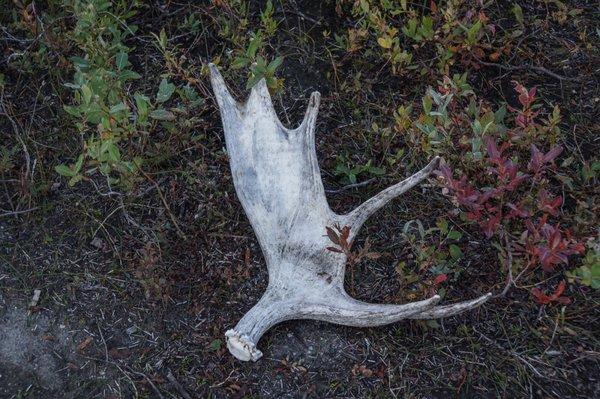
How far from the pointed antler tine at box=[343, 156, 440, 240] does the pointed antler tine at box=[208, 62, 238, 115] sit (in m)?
0.78

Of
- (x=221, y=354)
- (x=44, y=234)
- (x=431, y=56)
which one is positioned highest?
(x=431, y=56)

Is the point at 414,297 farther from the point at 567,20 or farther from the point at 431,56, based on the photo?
the point at 567,20

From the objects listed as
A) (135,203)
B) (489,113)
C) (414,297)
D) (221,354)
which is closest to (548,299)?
(414,297)

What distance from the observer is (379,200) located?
10.5ft

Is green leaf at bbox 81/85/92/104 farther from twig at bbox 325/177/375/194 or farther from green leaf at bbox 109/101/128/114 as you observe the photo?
twig at bbox 325/177/375/194

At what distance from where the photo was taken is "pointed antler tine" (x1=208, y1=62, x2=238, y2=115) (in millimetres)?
3466

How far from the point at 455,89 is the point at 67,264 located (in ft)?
7.01

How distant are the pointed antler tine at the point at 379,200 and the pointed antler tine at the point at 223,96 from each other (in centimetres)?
78

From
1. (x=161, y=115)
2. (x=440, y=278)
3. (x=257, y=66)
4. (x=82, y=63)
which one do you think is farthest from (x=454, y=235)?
(x=82, y=63)

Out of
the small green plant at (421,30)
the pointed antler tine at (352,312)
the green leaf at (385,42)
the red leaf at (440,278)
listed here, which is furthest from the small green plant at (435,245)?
the small green plant at (421,30)

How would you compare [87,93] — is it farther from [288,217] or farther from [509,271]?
[509,271]

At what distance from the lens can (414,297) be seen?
10.5 ft

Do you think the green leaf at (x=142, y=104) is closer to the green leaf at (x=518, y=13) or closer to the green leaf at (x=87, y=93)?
the green leaf at (x=87, y=93)

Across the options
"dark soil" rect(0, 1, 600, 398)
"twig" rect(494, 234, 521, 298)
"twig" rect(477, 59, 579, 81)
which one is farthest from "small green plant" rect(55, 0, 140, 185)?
"twig" rect(477, 59, 579, 81)
